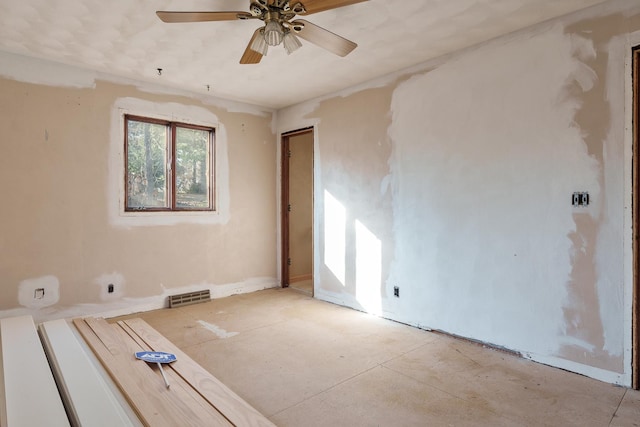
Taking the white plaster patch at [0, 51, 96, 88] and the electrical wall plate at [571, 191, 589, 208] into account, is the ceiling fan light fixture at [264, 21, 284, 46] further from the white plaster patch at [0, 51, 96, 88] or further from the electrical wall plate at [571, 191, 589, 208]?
the white plaster patch at [0, 51, 96, 88]

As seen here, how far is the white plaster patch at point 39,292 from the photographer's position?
3443 mm

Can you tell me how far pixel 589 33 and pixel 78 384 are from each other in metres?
3.77

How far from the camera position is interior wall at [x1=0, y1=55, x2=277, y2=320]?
341 cm

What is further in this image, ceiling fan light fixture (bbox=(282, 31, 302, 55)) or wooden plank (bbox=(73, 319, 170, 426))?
ceiling fan light fixture (bbox=(282, 31, 302, 55))

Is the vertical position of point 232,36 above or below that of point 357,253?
above

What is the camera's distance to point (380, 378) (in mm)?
2568

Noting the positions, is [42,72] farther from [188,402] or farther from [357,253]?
[357,253]

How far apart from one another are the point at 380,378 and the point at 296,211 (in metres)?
3.46

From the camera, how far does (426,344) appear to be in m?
3.19

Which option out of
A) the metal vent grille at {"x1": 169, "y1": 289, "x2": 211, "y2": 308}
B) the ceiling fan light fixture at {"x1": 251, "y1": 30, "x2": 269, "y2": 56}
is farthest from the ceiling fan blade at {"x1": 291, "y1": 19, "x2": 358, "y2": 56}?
the metal vent grille at {"x1": 169, "y1": 289, "x2": 211, "y2": 308}

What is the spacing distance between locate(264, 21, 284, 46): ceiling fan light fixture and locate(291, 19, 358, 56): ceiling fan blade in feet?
0.33

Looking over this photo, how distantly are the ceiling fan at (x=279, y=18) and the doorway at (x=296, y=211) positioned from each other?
2.73m

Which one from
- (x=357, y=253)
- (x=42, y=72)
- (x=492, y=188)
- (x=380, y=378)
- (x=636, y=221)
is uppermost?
(x=42, y=72)

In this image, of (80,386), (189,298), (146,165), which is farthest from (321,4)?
(189,298)
